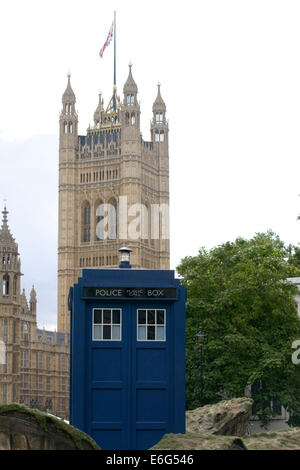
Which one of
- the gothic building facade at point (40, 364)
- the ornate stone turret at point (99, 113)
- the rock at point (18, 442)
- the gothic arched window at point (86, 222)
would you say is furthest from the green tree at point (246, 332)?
the ornate stone turret at point (99, 113)

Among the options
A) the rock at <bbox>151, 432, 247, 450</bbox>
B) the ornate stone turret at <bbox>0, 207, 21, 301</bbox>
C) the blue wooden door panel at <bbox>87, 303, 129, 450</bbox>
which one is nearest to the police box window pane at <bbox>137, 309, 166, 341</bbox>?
the blue wooden door panel at <bbox>87, 303, 129, 450</bbox>

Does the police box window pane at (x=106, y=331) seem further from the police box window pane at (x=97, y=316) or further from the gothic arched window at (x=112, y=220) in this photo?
the gothic arched window at (x=112, y=220)

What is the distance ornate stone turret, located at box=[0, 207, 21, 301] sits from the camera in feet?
355

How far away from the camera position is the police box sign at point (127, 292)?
28312 mm

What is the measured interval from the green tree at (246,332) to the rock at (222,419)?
19590 mm

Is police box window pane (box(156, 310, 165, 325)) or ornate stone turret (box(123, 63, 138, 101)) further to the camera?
ornate stone turret (box(123, 63, 138, 101))

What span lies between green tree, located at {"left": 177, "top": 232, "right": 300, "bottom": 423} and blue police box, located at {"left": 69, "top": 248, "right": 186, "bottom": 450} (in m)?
25.6

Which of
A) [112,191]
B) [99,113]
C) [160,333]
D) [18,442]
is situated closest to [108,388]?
[160,333]

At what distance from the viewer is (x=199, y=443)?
71.5ft

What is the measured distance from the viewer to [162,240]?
17375 centimetres

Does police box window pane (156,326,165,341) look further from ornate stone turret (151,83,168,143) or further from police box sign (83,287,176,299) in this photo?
ornate stone turret (151,83,168,143)

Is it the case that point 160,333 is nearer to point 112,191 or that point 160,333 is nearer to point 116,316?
point 116,316

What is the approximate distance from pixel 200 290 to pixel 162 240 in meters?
114

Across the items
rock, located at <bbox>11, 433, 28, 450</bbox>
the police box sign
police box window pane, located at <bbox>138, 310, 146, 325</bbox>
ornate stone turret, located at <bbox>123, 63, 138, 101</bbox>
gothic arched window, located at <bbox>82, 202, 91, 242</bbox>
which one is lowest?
rock, located at <bbox>11, 433, 28, 450</bbox>
